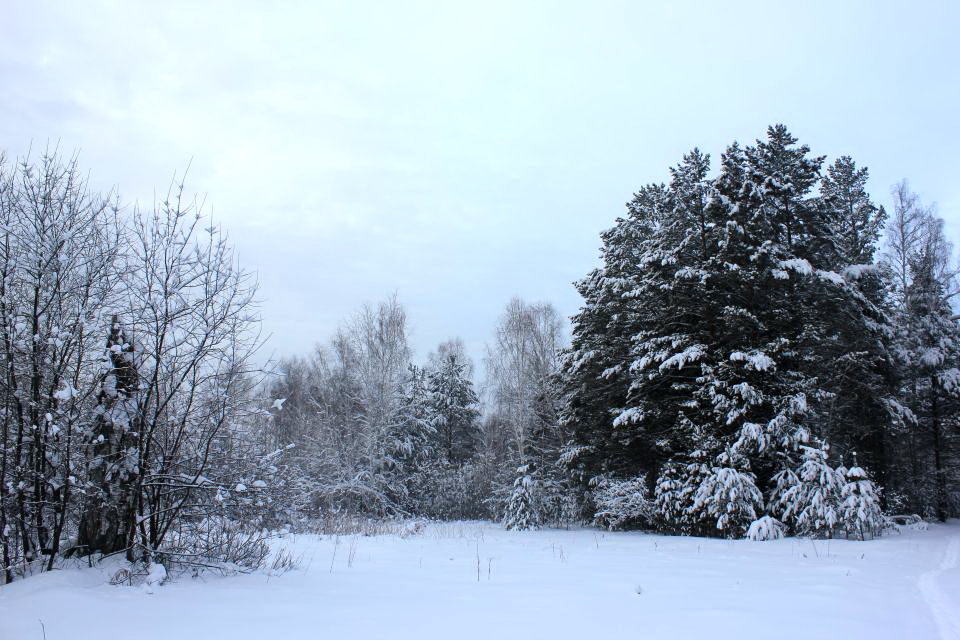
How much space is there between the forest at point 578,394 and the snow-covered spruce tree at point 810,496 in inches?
2.9

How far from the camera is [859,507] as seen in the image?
14.2m

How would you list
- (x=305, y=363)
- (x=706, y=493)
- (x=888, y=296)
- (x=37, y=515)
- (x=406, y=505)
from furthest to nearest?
(x=305, y=363) < (x=406, y=505) < (x=888, y=296) < (x=706, y=493) < (x=37, y=515)

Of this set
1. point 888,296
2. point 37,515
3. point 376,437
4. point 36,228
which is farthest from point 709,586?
point 888,296

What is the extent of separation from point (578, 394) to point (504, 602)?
52.7 ft

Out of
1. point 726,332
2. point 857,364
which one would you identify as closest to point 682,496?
point 726,332

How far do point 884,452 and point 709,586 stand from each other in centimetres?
1946

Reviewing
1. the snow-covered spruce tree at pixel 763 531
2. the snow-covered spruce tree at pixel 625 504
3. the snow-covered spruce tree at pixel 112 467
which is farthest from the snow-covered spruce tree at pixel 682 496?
the snow-covered spruce tree at pixel 112 467

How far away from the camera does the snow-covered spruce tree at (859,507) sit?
14.2 metres

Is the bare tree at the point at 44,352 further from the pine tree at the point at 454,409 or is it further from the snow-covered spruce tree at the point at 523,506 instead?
the pine tree at the point at 454,409

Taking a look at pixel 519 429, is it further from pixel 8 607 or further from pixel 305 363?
pixel 305 363

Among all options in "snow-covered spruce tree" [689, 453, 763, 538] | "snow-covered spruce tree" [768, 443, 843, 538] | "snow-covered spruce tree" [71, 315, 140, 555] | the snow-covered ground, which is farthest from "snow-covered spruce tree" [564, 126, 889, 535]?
"snow-covered spruce tree" [71, 315, 140, 555]

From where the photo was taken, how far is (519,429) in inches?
1086

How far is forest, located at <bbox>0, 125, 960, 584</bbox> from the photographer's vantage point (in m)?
6.57

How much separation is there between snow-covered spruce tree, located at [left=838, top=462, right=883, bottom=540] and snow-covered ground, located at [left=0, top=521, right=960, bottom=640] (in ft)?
15.2
